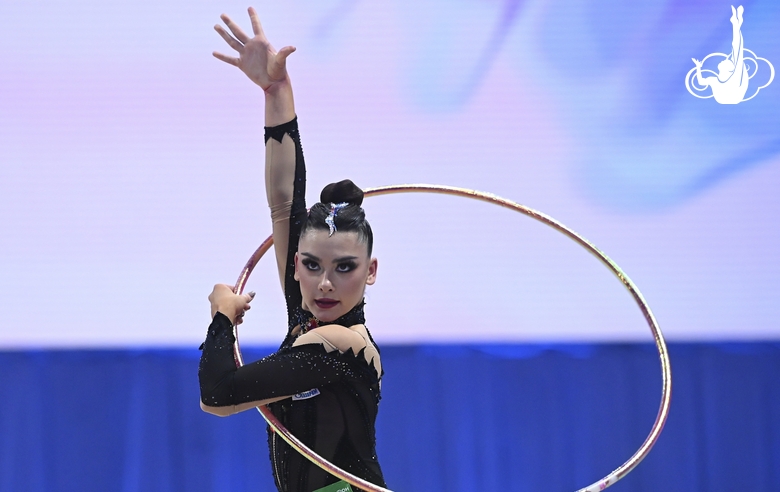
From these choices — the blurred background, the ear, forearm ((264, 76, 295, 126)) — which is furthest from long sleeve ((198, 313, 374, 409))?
the blurred background

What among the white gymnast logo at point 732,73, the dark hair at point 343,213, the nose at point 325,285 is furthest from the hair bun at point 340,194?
the white gymnast logo at point 732,73

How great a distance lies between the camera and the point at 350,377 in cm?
197

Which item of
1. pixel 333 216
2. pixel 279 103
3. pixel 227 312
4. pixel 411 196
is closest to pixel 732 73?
pixel 411 196

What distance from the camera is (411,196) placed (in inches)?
155

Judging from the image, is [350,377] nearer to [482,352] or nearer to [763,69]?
[482,352]

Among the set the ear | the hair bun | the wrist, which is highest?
the hair bun

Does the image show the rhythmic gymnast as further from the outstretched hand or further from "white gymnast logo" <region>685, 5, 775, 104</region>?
the outstretched hand

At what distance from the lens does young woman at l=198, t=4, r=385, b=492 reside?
1.84 m

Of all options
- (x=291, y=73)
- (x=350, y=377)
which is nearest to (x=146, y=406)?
(x=291, y=73)

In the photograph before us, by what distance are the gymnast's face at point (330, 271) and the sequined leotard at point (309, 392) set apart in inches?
1.9

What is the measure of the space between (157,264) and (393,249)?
107cm

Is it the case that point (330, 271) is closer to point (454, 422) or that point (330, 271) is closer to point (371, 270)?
point (371, 270)

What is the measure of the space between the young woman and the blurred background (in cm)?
178

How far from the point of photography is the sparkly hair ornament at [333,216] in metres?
2.01
